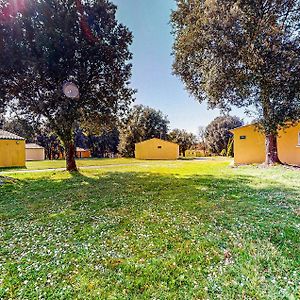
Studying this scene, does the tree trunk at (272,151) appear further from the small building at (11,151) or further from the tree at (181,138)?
the tree at (181,138)

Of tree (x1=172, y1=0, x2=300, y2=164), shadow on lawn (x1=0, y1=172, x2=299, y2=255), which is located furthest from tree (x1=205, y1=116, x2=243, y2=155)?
shadow on lawn (x1=0, y1=172, x2=299, y2=255)

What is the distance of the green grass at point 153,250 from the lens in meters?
2.68

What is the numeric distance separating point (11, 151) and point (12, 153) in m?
0.21

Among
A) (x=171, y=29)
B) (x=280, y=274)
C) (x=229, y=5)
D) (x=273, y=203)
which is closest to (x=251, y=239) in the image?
(x=280, y=274)

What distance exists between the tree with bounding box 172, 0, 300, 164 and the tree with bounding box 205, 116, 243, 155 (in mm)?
32662

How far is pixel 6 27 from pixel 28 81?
9.51ft

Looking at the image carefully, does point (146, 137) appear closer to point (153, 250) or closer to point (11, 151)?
point (11, 151)

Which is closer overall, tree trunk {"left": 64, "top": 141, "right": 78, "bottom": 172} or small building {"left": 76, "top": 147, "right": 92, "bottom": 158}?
tree trunk {"left": 64, "top": 141, "right": 78, "bottom": 172}

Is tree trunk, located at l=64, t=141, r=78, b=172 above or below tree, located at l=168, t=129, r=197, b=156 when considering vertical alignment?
below

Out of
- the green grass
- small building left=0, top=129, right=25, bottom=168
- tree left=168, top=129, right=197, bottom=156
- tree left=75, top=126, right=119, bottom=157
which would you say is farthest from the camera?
tree left=75, top=126, right=119, bottom=157

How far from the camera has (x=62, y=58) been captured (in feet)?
41.0

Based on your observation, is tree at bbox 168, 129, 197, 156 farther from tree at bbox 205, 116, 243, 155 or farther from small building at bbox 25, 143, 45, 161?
small building at bbox 25, 143, 45, 161

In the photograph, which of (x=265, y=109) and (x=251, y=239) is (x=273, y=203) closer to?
(x=251, y=239)

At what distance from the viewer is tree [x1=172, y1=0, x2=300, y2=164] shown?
13.1 m
